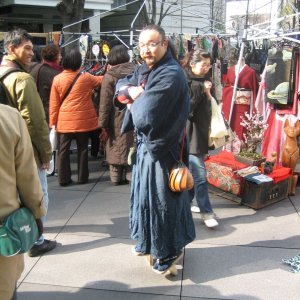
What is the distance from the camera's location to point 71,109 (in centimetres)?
522

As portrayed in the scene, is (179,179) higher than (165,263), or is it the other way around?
(179,179)

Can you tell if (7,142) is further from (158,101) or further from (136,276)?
(136,276)

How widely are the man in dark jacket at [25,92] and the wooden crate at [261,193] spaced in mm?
2314

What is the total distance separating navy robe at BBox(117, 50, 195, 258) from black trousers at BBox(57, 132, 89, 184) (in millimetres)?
2344

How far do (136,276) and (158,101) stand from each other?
1.40 meters

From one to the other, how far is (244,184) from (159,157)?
2.09 m

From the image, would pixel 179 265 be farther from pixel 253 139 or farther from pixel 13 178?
pixel 253 139

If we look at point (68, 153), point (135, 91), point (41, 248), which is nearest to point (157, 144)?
point (135, 91)

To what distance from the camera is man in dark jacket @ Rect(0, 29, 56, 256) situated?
3.04 meters

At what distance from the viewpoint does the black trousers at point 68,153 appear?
5.36 metres

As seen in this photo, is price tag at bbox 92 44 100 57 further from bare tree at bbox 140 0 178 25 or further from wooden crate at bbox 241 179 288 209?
bare tree at bbox 140 0 178 25

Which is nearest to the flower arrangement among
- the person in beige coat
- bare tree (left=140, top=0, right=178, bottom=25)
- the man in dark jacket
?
the man in dark jacket

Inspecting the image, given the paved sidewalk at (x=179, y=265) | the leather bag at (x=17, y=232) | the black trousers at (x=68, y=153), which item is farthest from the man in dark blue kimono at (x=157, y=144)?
the black trousers at (x=68, y=153)

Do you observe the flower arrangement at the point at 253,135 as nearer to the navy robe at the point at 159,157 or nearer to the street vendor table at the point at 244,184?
the street vendor table at the point at 244,184
